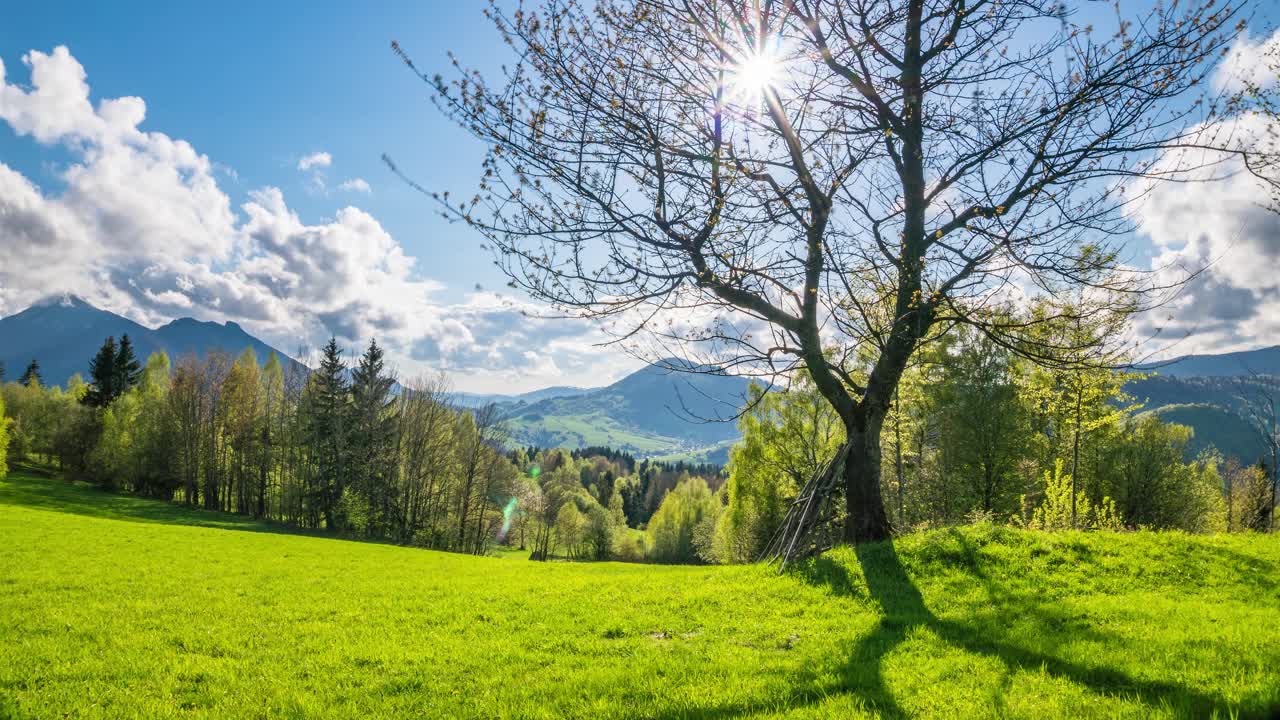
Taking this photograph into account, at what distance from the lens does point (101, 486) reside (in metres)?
62.4

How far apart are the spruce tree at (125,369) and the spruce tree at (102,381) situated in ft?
1.28

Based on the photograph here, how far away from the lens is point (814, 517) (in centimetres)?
1246

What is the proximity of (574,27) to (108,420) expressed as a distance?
7913 centimetres

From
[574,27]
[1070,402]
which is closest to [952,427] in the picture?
[1070,402]

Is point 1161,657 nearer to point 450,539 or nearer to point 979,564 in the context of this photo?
point 979,564

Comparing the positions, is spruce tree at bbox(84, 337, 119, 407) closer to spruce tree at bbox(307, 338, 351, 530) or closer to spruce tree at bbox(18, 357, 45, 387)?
spruce tree at bbox(18, 357, 45, 387)

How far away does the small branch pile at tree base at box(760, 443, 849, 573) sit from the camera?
12.3 m

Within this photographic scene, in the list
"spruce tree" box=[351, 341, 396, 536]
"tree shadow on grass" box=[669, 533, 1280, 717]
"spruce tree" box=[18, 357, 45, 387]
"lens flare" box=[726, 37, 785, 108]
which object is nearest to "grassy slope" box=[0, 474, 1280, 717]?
"tree shadow on grass" box=[669, 533, 1280, 717]

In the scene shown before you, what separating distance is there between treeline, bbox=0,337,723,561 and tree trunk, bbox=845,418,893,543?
136ft

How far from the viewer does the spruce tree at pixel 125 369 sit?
7125 centimetres

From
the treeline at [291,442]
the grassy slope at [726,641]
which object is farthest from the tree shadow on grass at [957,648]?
the treeline at [291,442]

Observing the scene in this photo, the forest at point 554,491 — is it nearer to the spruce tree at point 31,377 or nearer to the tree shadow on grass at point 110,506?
the spruce tree at point 31,377

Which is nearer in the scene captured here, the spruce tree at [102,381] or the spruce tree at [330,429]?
the spruce tree at [330,429]

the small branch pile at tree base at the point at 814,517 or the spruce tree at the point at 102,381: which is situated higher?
the spruce tree at the point at 102,381
